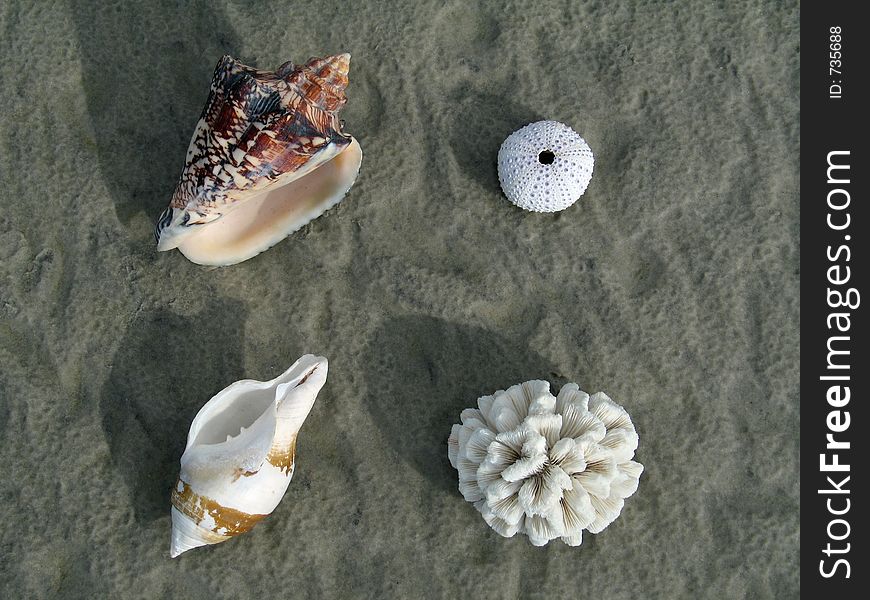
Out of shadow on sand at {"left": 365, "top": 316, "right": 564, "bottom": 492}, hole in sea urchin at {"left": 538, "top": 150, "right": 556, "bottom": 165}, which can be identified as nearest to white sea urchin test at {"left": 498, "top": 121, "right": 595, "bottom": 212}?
hole in sea urchin at {"left": 538, "top": 150, "right": 556, "bottom": 165}

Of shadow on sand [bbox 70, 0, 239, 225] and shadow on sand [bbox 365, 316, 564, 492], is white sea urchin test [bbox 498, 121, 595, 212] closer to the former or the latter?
shadow on sand [bbox 365, 316, 564, 492]

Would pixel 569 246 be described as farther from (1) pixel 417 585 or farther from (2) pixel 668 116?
(1) pixel 417 585

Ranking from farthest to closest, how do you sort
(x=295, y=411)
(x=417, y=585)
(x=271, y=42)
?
(x=271, y=42)
(x=417, y=585)
(x=295, y=411)

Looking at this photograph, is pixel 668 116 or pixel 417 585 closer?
pixel 417 585

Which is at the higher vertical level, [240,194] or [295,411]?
[240,194]

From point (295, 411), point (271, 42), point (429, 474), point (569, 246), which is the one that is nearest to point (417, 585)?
point (429, 474)
